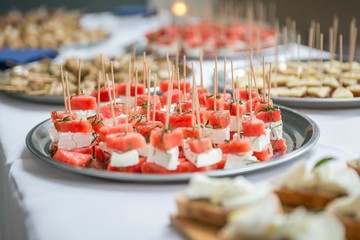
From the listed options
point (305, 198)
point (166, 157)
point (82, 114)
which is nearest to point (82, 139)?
point (82, 114)

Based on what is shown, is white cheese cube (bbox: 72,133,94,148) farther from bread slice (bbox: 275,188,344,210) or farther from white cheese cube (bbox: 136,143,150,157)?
bread slice (bbox: 275,188,344,210)

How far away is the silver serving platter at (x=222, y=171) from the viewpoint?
1261mm

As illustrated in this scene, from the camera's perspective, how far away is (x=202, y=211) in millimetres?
991

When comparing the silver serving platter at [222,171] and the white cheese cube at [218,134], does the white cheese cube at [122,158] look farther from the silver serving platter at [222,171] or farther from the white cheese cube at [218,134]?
the white cheese cube at [218,134]

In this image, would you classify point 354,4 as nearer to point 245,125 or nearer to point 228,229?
point 245,125

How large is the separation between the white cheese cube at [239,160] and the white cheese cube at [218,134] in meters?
0.17

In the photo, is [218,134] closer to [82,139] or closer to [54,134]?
[82,139]

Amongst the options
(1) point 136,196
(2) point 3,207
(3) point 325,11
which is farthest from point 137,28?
(1) point 136,196

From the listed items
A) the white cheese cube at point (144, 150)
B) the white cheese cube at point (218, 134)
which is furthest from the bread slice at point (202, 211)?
the white cheese cube at point (218, 134)

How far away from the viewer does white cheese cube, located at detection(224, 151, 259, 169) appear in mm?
1389

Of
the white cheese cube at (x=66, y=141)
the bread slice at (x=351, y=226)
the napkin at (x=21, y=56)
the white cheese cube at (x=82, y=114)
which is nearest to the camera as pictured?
the bread slice at (x=351, y=226)

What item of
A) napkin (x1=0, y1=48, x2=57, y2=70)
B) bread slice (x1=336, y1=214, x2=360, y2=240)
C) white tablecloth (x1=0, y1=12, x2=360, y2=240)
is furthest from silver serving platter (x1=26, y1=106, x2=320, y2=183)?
napkin (x1=0, y1=48, x2=57, y2=70)

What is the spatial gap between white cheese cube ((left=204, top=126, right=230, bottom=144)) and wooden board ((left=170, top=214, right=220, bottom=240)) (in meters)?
0.55

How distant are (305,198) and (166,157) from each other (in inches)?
18.3
